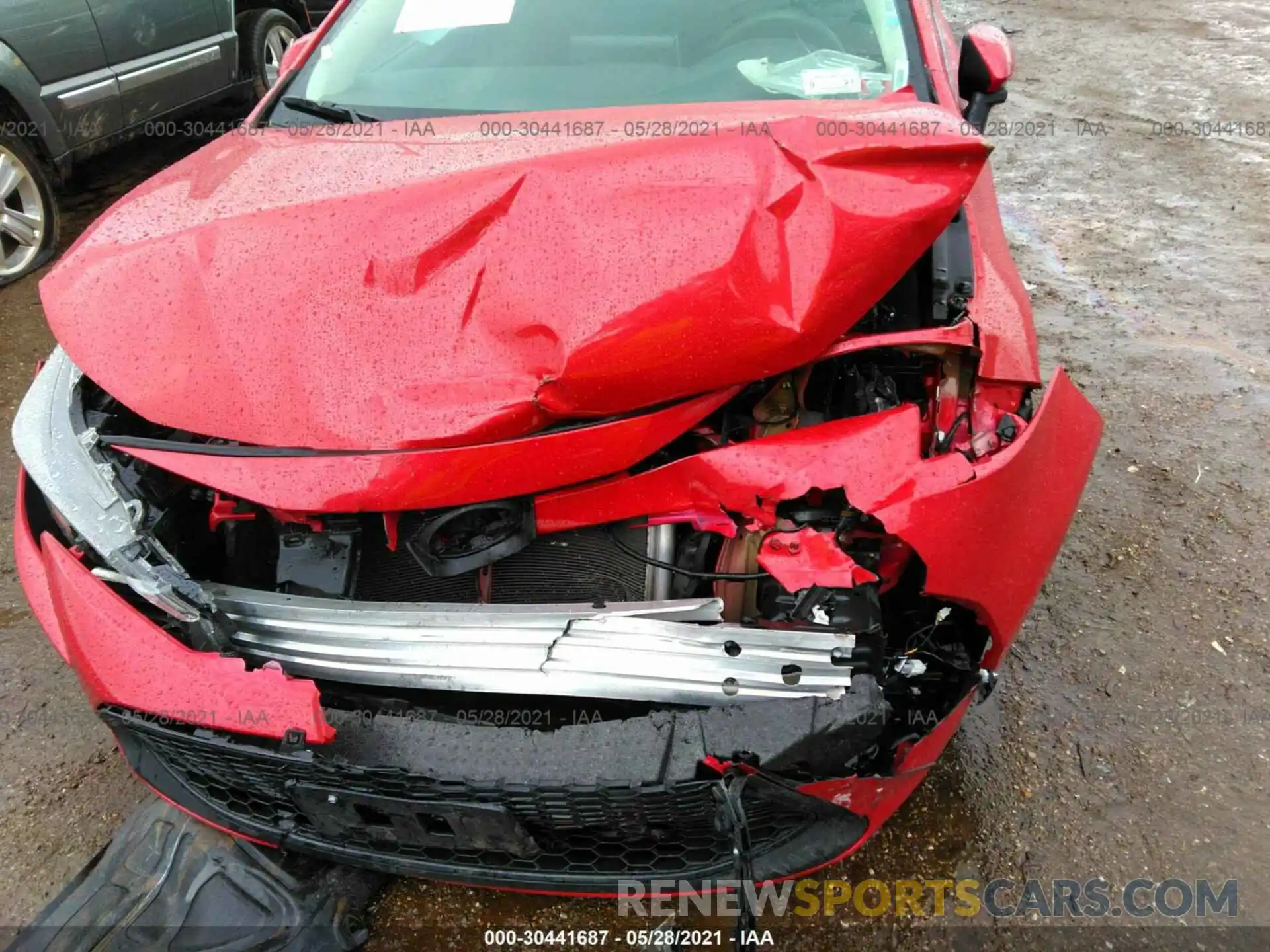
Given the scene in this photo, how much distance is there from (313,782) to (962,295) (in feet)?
5.16

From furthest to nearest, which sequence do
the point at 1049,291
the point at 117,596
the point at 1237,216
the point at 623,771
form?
1. the point at 1237,216
2. the point at 1049,291
3. the point at 117,596
4. the point at 623,771

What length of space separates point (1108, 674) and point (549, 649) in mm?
1611

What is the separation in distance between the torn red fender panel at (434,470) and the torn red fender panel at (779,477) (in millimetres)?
76

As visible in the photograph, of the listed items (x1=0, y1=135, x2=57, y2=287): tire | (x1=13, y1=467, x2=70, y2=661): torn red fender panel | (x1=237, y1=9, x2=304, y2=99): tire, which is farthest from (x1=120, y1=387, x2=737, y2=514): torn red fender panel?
(x1=237, y1=9, x2=304, y2=99): tire

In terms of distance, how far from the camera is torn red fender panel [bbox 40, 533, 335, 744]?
1.46 metres

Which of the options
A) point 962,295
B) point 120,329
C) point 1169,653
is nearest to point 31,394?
point 120,329

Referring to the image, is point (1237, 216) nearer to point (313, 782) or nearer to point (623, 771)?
point (623, 771)

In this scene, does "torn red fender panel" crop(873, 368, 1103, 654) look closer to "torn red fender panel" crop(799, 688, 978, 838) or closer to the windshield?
"torn red fender panel" crop(799, 688, 978, 838)

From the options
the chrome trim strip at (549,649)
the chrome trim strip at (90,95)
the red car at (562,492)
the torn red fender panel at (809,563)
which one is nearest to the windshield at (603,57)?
the red car at (562,492)

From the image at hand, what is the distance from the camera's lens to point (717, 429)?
5.74ft

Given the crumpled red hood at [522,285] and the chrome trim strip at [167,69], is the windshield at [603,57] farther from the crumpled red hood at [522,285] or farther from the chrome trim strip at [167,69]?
the chrome trim strip at [167,69]

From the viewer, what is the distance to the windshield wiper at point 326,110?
2234 mm

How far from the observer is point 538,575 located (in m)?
1.80

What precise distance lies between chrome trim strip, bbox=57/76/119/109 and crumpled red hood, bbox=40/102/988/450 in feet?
9.92
